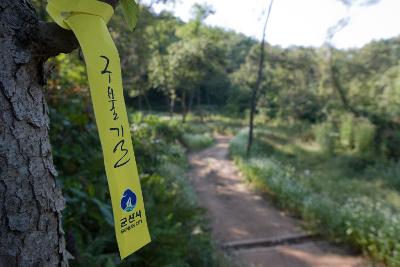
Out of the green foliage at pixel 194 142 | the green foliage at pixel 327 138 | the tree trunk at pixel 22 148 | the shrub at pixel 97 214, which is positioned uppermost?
the tree trunk at pixel 22 148

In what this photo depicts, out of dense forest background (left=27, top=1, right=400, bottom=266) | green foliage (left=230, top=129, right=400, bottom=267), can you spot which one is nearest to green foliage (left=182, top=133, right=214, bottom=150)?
dense forest background (left=27, top=1, right=400, bottom=266)

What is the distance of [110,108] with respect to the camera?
719 millimetres

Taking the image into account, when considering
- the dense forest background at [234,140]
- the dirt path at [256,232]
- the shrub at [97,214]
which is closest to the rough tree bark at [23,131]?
the dense forest background at [234,140]

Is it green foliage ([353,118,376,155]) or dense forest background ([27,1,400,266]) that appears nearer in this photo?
dense forest background ([27,1,400,266])

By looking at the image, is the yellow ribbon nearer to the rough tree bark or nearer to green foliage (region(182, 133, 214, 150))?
the rough tree bark

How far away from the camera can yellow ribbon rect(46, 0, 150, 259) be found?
68 cm

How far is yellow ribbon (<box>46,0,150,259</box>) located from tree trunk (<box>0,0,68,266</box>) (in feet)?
0.26

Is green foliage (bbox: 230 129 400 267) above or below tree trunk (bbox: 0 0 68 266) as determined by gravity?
below

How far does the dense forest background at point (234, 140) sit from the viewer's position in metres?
3.35

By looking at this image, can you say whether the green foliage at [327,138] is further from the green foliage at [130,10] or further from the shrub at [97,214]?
the green foliage at [130,10]

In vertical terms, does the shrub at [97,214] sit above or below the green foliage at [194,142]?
above

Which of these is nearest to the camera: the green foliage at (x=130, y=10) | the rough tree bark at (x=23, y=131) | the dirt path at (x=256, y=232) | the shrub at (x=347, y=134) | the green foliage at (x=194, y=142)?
the rough tree bark at (x=23, y=131)

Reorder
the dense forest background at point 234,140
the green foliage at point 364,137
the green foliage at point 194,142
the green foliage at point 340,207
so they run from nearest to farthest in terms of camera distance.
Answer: the dense forest background at point 234,140
the green foliage at point 340,207
the green foliage at point 364,137
the green foliage at point 194,142

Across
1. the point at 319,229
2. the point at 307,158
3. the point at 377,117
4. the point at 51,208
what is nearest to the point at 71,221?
the point at 51,208
